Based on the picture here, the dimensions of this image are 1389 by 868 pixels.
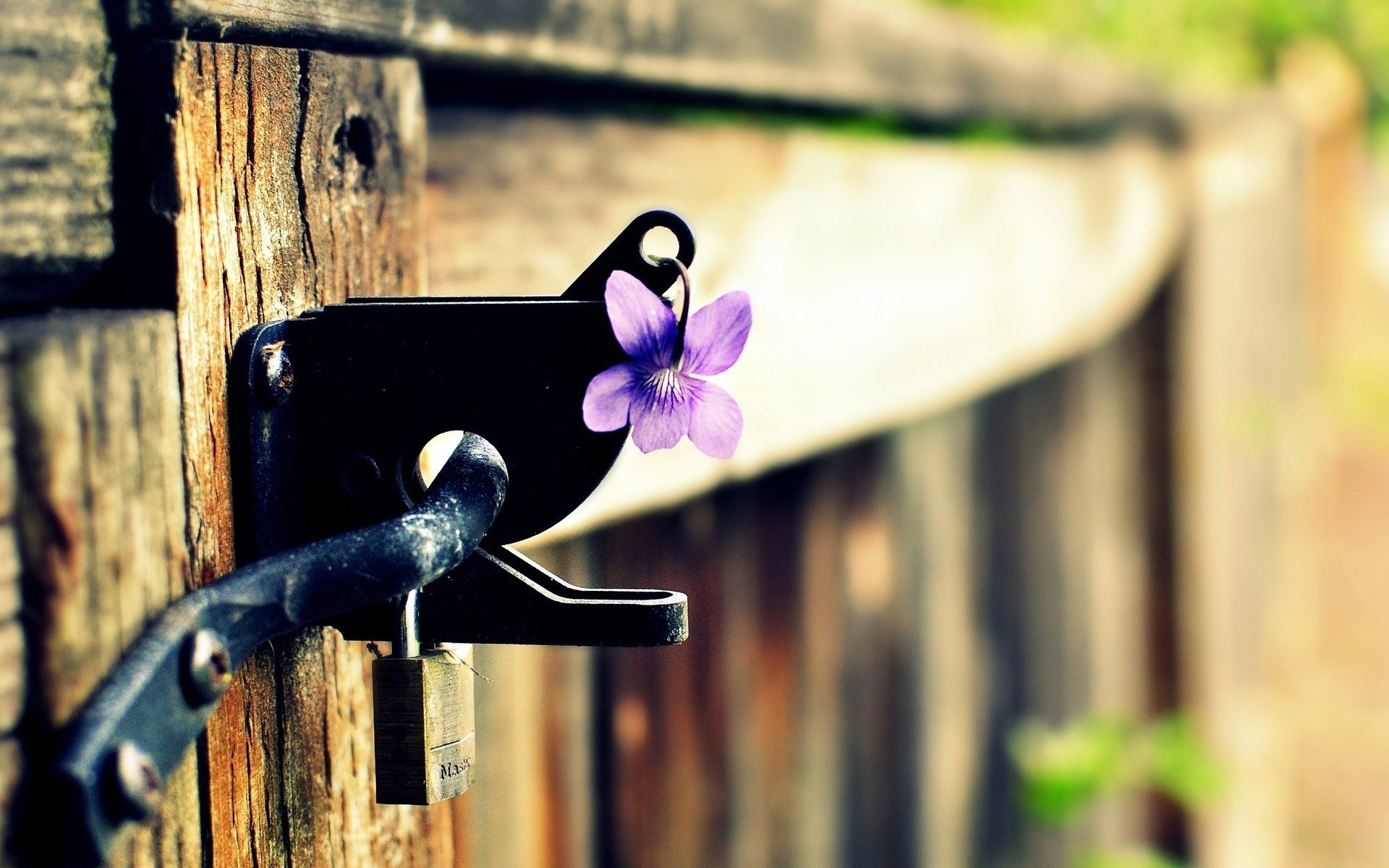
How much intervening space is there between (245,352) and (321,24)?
172 millimetres

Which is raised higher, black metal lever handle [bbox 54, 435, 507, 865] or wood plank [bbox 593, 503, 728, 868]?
black metal lever handle [bbox 54, 435, 507, 865]

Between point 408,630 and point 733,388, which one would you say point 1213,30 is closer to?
point 733,388

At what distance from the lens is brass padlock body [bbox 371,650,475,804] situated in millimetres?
558

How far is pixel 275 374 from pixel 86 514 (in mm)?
131

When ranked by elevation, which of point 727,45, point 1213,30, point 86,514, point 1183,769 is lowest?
point 1183,769

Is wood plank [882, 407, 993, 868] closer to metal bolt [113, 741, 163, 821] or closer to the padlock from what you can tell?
the padlock

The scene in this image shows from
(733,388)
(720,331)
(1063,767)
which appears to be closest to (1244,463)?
(1063,767)

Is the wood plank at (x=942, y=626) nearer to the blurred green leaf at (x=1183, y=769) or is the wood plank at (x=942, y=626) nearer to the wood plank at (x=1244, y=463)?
the blurred green leaf at (x=1183, y=769)

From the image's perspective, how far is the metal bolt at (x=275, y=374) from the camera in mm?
546

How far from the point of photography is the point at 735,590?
5.50ft

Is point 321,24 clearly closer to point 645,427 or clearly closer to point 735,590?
point 645,427

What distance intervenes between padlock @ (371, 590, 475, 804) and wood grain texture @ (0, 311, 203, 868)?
0.09 metres

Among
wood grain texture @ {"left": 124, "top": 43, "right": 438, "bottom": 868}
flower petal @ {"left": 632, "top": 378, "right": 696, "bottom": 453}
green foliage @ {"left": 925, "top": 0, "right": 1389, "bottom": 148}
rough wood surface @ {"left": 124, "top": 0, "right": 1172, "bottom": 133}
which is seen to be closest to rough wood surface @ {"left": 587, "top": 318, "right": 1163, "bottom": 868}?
rough wood surface @ {"left": 124, "top": 0, "right": 1172, "bottom": 133}

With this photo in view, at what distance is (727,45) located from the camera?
1192 millimetres
